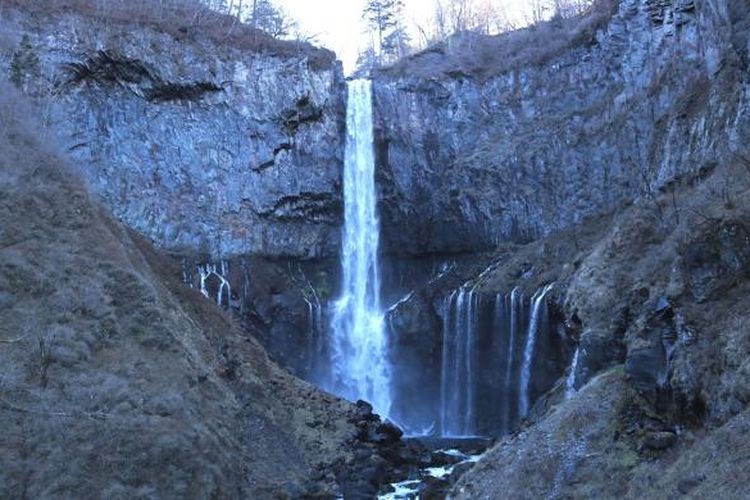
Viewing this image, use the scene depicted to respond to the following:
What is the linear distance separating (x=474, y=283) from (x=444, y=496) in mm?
18620

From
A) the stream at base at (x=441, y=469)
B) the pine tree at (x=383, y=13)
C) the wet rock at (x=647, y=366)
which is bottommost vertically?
the stream at base at (x=441, y=469)

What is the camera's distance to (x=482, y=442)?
32.2 m

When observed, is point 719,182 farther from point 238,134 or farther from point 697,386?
point 238,134

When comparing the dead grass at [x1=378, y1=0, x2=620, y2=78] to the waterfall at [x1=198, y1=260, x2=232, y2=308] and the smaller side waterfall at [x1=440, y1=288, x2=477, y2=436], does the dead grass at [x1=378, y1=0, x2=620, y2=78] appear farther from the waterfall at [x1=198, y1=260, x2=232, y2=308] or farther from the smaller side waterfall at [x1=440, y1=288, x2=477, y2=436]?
the waterfall at [x1=198, y1=260, x2=232, y2=308]

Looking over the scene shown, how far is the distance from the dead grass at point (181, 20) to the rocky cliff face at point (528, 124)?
5844 millimetres

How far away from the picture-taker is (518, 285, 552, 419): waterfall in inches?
1254

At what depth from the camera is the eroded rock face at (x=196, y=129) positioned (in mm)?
37188

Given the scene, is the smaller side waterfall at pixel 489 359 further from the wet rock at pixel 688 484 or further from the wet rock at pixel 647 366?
the wet rock at pixel 688 484

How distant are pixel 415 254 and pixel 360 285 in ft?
12.6

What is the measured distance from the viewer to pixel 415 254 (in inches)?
1684

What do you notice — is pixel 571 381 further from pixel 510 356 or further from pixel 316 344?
pixel 316 344

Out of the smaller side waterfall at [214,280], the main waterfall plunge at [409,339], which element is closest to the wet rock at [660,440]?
the main waterfall plunge at [409,339]

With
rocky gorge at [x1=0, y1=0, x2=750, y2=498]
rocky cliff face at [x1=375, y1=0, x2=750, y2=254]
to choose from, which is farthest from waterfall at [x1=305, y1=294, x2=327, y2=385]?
rocky cliff face at [x1=375, y1=0, x2=750, y2=254]

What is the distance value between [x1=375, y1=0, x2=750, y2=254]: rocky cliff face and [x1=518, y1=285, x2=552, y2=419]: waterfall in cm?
771
